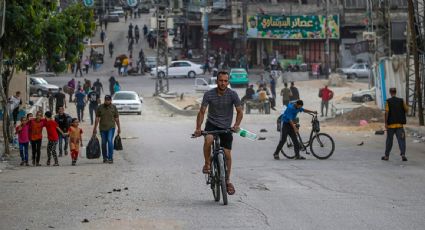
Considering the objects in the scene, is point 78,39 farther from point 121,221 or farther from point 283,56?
point 283,56

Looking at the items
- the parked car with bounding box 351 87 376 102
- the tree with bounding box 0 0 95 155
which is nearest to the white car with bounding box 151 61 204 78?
the parked car with bounding box 351 87 376 102

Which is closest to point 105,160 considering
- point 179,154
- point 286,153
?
point 179,154

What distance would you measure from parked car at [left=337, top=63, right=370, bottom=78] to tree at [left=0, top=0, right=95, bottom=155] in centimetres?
5123

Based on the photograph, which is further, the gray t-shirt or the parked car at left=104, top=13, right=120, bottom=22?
the parked car at left=104, top=13, right=120, bottom=22

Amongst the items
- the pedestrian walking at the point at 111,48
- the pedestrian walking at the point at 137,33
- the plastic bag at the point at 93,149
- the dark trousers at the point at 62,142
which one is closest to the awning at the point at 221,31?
the pedestrian walking at the point at 137,33

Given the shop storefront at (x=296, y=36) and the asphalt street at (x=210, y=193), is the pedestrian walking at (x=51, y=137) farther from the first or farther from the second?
the shop storefront at (x=296, y=36)

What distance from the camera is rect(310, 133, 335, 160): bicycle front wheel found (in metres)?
22.8

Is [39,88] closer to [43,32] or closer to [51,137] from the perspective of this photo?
[43,32]

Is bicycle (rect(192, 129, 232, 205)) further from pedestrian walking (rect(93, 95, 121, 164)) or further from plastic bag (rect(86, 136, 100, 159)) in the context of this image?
plastic bag (rect(86, 136, 100, 159))

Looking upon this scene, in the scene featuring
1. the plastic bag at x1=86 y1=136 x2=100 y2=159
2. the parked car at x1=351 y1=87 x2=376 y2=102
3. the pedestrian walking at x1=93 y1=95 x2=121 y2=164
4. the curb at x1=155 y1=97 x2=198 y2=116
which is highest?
the pedestrian walking at x1=93 y1=95 x2=121 y2=164

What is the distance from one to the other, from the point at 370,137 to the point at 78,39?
33.5ft

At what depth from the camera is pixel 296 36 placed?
84375 mm

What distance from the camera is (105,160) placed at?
73.7 feet

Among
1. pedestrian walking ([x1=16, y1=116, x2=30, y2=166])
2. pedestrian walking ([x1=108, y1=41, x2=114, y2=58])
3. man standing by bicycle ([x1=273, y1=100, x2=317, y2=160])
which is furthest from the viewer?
pedestrian walking ([x1=108, y1=41, x2=114, y2=58])
